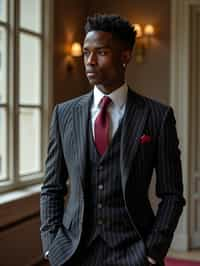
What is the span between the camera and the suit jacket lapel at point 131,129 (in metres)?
1.59

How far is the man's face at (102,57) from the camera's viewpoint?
160 cm

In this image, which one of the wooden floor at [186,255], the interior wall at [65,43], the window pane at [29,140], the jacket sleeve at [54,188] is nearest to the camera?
the jacket sleeve at [54,188]

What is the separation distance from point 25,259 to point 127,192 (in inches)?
93.0

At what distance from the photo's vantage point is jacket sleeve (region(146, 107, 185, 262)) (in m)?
1.61

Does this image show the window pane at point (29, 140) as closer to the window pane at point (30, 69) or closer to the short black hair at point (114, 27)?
the window pane at point (30, 69)

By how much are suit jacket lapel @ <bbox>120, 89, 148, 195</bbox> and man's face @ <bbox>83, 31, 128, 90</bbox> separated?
0.13 m

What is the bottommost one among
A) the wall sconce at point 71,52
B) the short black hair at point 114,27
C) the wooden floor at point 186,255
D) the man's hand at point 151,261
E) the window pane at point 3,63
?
the wooden floor at point 186,255

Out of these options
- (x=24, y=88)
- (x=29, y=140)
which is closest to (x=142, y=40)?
(x=24, y=88)

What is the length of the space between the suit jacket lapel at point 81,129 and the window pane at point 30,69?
2.39 meters

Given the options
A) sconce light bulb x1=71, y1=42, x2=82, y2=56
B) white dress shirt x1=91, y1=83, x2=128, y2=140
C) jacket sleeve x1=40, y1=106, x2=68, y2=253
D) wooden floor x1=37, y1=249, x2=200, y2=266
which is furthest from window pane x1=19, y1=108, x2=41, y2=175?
white dress shirt x1=91, y1=83, x2=128, y2=140

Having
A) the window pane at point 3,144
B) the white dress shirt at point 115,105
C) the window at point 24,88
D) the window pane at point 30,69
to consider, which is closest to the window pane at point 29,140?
the window at point 24,88

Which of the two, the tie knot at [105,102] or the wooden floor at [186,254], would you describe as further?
the wooden floor at [186,254]

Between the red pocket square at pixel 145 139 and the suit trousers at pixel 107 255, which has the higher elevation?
the red pocket square at pixel 145 139

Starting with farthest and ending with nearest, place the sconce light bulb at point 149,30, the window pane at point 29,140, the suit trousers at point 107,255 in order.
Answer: the sconce light bulb at point 149,30 → the window pane at point 29,140 → the suit trousers at point 107,255
